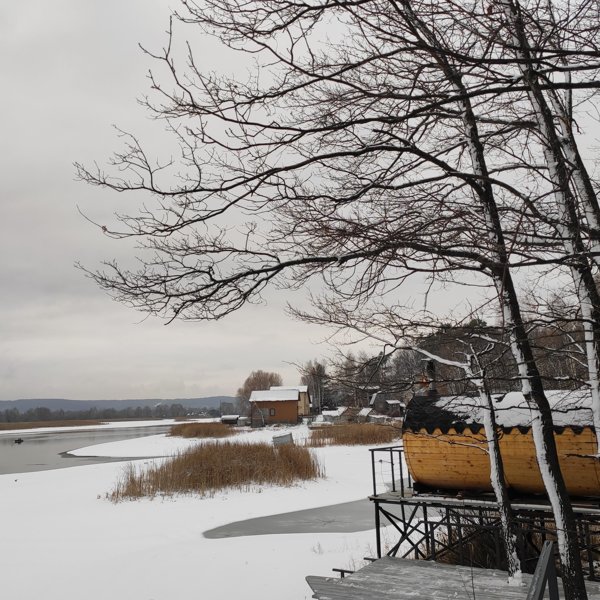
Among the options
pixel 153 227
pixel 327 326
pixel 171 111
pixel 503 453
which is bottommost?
pixel 503 453

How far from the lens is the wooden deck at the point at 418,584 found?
24.4 ft

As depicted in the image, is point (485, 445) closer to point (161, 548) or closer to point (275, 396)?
Answer: point (161, 548)

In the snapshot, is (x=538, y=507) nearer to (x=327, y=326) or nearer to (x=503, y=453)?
(x=503, y=453)

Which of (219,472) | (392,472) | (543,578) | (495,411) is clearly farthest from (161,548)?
(543,578)

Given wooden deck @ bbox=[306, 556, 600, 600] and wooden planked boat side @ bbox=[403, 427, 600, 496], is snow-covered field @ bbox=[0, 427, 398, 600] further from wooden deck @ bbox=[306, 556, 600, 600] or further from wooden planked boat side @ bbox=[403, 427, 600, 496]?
wooden planked boat side @ bbox=[403, 427, 600, 496]

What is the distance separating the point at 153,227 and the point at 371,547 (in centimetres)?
928

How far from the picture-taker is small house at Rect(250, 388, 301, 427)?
72.1 m

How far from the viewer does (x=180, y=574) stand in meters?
10.5

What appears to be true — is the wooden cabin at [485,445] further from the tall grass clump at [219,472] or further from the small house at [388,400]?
the tall grass clump at [219,472]

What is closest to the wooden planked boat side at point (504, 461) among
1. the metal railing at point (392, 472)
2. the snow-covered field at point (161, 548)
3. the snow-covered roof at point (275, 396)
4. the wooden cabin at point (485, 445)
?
the wooden cabin at point (485, 445)

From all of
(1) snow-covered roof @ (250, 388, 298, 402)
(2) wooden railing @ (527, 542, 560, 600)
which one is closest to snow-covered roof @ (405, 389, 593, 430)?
(2) wooden railing @ (527, 542, 560, 600)

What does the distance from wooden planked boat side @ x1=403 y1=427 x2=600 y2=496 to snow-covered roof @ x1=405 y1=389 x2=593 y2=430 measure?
0.16 metres

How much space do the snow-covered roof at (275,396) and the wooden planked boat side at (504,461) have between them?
205 ft

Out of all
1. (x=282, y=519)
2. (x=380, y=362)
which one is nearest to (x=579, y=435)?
(x=380, y=362)
